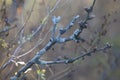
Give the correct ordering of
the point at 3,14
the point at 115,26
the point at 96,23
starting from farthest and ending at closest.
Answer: the point at 115,26, the point at 96,23, the point at 3,14

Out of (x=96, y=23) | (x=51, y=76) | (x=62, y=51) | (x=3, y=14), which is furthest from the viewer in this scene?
(x=96, y=23)

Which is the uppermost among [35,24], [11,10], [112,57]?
[11,10]

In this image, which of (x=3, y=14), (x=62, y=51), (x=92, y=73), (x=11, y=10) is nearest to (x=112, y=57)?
(x=92, y=73)

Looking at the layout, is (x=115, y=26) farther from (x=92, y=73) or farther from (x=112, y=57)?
(x=92, y=73)

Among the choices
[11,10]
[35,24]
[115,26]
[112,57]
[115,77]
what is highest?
[11,10]

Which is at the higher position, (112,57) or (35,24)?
(35,24)

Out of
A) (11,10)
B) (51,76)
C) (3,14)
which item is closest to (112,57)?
(51,76)

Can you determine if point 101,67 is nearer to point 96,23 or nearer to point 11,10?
point 96,23

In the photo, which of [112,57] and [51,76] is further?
[112,57]

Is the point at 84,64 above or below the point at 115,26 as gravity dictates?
below
